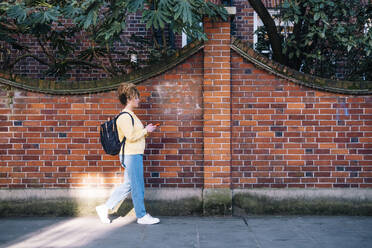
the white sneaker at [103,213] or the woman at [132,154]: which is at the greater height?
the woman at [132,154]

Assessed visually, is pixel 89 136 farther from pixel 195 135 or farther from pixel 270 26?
pixel 270 26

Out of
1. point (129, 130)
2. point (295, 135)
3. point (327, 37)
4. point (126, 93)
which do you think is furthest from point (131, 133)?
point (327, 37)

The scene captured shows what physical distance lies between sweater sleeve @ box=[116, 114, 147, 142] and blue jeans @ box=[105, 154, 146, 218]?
251mm

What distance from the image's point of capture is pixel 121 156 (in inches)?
193

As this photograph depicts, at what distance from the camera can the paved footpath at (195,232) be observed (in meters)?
4.15

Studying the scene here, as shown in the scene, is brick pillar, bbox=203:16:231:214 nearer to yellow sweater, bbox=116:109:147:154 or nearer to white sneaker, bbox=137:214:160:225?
white sneaker, bbox=137:214:160:225

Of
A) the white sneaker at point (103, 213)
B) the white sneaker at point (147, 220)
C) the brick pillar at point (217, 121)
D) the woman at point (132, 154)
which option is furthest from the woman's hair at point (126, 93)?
the white sneaker at point (147, 220)

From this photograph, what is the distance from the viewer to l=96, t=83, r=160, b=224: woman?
15.6 ft

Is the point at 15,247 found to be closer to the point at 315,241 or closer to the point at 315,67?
the point at 315,241

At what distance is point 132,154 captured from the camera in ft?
15.8

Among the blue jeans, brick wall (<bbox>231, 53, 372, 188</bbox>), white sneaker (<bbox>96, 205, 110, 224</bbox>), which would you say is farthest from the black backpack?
brick wall (<bbox>231, 53, 372, 188</bbox>)

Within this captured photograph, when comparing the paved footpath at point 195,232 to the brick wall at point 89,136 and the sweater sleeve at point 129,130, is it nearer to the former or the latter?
the brick wall at point 89,136

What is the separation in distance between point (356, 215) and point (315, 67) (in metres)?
2.67

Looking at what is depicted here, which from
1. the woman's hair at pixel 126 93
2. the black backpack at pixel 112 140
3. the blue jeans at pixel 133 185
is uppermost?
the woman's hair at pixel 126 93
